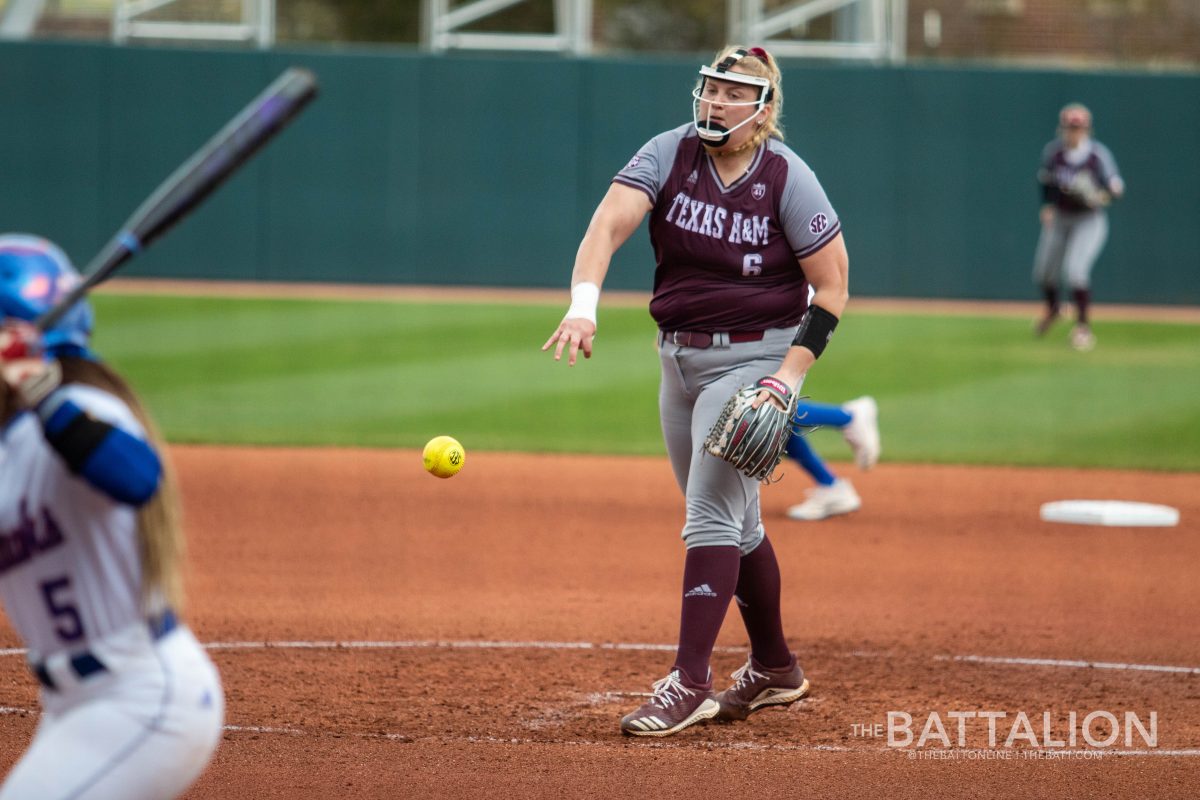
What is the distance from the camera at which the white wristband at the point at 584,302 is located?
14.3ft

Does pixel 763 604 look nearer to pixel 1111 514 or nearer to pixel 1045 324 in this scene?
pixel 1111 514

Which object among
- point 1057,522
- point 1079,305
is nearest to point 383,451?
point 1057,522

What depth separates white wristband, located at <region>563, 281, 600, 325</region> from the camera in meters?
4.35

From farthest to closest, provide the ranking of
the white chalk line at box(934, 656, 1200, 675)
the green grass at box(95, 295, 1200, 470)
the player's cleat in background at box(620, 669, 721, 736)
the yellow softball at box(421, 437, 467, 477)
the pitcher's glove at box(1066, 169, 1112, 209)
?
the pitcher's glove at box(1066, 169, 1112, 209), the green grass at box(95, 295, 1200, 470), the yellow softball at box(421, 437, 467, 477), the white chalk line at box(934, 656, 1200, 675), the player's cleat in background at box(620, 669, 721, 736)

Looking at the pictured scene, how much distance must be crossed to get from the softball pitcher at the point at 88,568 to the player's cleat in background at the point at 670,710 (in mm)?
2042

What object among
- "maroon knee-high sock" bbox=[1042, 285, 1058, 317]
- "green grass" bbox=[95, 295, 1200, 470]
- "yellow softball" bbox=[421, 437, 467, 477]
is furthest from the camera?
"maroon knee-high sock" bbox=[1042, 285, 1058, 317]

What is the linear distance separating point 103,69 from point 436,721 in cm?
1791

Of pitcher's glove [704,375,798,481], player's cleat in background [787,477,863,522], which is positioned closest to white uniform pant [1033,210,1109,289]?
player's cleat in background [787,477,863,522]

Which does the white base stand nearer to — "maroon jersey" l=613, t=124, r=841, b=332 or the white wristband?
"maroon jersey" l=613, t=124, r=841, b=332

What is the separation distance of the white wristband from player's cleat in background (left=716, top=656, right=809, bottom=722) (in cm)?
139

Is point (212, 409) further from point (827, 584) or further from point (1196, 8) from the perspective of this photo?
point (1196, 8)

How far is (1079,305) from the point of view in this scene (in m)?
16.4

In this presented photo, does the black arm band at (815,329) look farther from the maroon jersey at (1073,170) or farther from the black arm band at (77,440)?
the maroon jersey at (1073,170)
